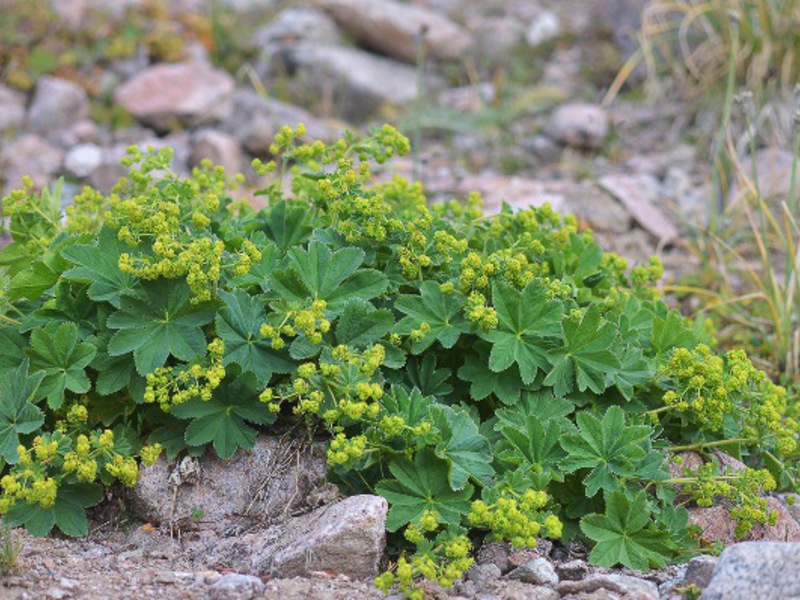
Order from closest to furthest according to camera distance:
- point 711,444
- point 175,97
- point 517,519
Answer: point 517,519 → point 711,444 → point 175,97

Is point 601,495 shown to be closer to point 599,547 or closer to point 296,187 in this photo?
point 599,547

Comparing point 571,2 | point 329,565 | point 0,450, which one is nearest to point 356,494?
point 329,565

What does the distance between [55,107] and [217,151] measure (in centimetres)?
148

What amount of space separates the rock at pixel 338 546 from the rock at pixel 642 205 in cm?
337

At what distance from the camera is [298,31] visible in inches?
340

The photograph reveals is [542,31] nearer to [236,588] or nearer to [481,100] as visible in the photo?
[481,100]

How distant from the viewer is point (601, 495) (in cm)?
303

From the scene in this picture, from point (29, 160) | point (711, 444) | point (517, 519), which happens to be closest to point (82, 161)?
point (29, 160)

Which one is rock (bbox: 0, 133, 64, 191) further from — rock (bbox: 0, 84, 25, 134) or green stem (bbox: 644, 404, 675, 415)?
green stem (bbox: 644, 404, 675, 415)

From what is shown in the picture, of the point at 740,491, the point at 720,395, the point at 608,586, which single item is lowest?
the point at 608,586

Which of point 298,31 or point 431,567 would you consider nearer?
point 431,567

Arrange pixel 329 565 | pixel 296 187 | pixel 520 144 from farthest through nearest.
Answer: pixel 520 144
pixel 296 187
pixel 329 565

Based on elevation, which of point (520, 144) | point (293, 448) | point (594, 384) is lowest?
point (520, 144)

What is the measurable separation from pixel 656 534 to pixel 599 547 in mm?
175
